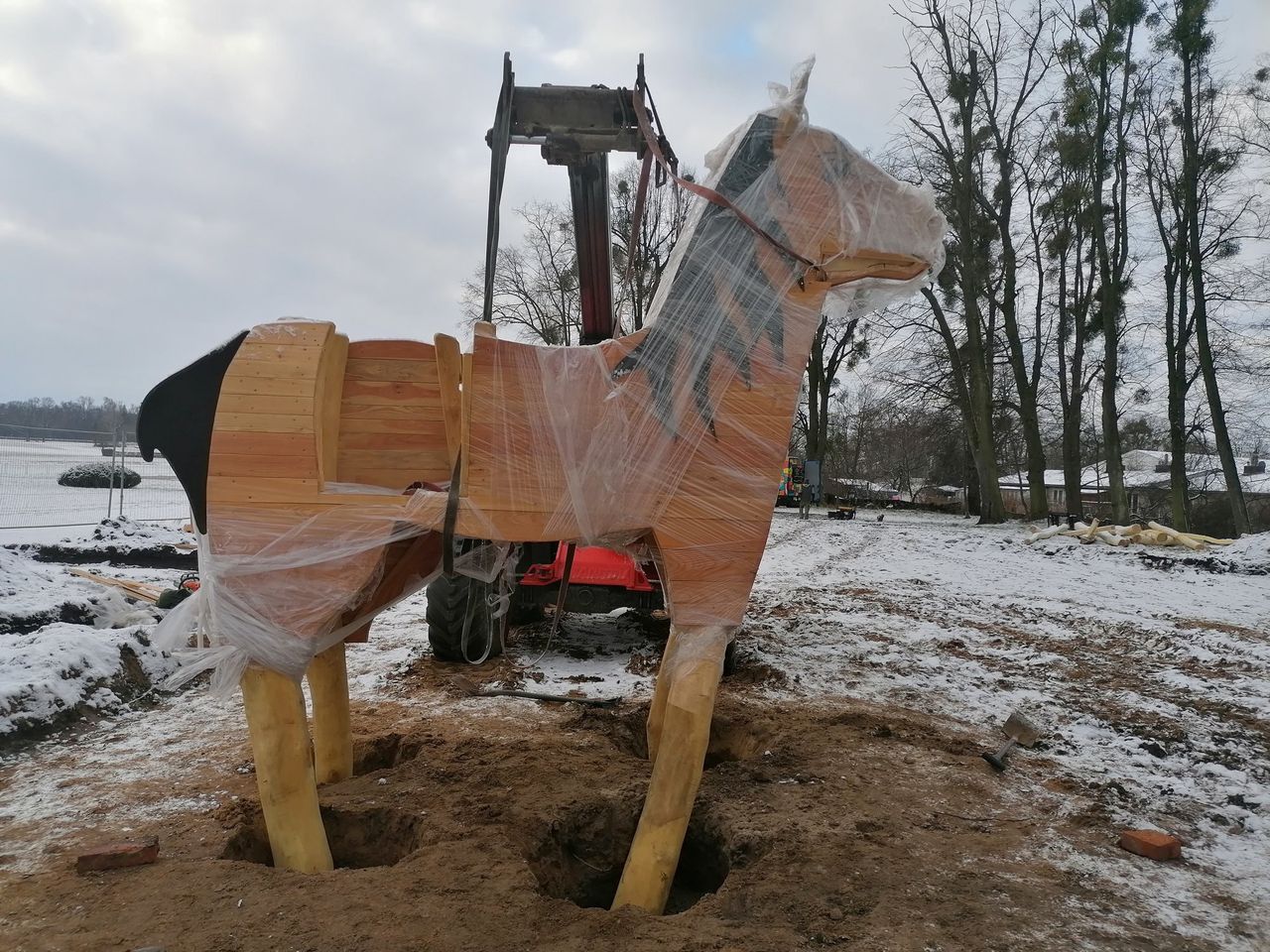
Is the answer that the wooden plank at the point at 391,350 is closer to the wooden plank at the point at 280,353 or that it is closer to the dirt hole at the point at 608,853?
the wooden plank at the point at 280,353

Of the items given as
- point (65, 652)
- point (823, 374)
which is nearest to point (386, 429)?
point (65, 652)

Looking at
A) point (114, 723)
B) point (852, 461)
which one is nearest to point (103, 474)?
point (114, 723)

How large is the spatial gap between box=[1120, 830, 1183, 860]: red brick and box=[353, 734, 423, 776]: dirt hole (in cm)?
347

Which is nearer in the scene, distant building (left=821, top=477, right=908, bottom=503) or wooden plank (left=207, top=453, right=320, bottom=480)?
wooden plank (left=207, top=453, right=320, bottom=480)

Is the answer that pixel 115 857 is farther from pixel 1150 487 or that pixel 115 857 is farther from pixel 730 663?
pixel 1150 487

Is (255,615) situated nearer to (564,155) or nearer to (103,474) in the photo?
(564,155)

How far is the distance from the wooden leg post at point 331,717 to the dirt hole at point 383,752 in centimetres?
36

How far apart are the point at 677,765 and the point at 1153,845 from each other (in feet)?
6.48

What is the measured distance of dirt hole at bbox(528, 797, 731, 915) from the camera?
11.2 ft

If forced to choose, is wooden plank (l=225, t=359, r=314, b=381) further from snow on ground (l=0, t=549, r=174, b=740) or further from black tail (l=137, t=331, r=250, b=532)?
snow on ground (l=0, t=549, r=174, b=740)

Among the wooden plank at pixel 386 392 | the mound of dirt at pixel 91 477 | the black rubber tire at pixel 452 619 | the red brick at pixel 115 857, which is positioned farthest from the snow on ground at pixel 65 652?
the mound of dirt at pixel 91 477

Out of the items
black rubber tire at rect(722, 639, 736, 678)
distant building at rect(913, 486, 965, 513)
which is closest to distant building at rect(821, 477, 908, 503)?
distant building at rect(913, 486, 965, 513)

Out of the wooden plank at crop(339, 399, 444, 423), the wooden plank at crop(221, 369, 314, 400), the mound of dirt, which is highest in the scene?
the wooden plank at crop(221, 369, 314, 400)

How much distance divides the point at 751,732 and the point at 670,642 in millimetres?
1775
